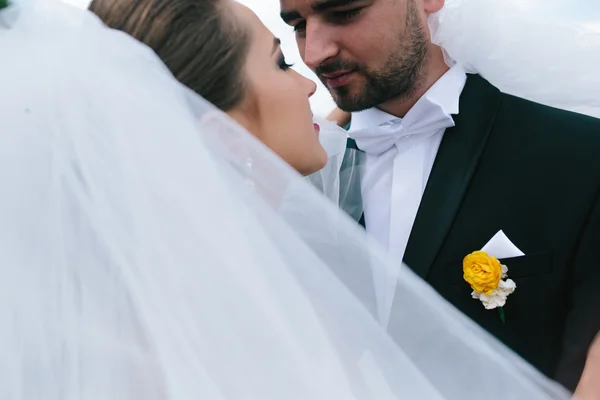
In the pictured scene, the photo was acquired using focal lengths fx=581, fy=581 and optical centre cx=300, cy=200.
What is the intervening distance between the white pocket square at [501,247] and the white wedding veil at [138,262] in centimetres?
71

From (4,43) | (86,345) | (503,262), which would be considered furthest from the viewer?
(503,262)

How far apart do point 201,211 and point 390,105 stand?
131cm

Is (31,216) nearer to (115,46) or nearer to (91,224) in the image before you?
(91,224)

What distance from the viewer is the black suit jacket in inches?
66.0

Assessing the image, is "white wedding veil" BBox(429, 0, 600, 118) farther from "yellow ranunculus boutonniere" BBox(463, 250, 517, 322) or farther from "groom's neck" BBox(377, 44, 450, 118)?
"yellow ranunculus boutonniere" BBox(463, 250, 517, 322)

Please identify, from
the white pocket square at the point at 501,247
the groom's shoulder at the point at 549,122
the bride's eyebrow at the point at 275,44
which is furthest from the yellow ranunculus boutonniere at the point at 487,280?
the bride's eyebrow at the point at 275,44

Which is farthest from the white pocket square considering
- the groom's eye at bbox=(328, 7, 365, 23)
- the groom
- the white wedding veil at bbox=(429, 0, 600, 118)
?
the groom's eye at bbox=(328, 7, 365, 23)

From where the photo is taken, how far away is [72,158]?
100 centimetres

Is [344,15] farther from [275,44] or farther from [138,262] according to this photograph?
[138,262]

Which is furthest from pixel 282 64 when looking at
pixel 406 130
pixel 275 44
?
pixel 406 130

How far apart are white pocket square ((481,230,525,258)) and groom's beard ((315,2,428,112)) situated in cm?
66

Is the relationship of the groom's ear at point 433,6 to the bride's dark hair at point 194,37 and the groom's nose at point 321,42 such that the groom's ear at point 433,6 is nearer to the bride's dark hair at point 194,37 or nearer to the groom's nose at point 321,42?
the groom's nose at point 321,42

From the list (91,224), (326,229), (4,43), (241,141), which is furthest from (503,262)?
(4,43)

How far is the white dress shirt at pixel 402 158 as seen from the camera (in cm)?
190
